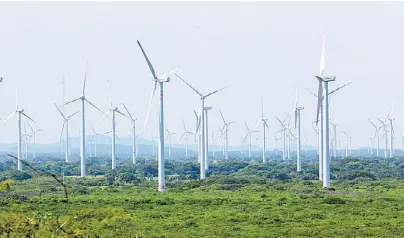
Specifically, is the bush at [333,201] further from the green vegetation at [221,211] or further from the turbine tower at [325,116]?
the turbine tower at [325,116]

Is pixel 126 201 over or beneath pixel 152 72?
beneath

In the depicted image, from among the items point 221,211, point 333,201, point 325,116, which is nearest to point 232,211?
point 221,211

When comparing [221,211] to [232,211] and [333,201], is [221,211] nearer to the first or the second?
[232,211]

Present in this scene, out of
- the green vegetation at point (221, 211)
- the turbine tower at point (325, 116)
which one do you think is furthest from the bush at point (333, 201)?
the turbine tower at point (325, 116)

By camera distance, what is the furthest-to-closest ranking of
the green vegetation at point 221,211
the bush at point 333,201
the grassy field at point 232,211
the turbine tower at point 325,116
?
the turbine tower at point 325,116
the bush at point 333,201
the grassy field at point 232,211
the green vegetation at point 221,211

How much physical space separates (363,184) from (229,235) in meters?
38.3

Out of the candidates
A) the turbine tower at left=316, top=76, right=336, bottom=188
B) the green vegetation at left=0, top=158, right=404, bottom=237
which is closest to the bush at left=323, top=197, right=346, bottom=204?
the green vegetation at left=0, top=158, right=404, bottom=237

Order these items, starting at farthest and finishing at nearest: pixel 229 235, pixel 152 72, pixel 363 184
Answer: pixel 363 184, pixel 152 72, pixel 229 235

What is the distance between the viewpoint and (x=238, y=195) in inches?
2248

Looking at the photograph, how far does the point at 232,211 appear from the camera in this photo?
44.2 meters

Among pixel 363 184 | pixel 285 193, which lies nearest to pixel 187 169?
pixel 363 184

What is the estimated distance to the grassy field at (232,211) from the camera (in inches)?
1352

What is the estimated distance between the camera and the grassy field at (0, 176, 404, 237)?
34.3m

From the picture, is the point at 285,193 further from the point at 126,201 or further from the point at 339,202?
the point at 126,201
